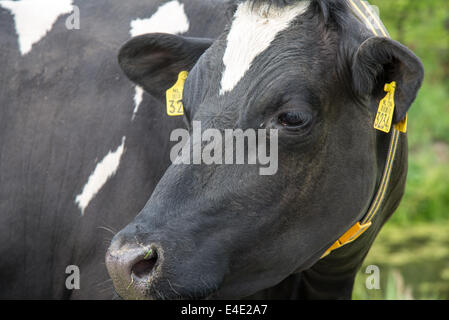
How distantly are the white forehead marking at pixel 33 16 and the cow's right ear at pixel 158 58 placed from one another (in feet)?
1.99

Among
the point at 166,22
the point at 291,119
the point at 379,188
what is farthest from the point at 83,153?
the point at 379,188

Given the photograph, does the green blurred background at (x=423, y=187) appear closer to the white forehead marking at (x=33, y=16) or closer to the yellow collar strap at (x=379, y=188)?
the yellow collar strap at (x=379, y=188)

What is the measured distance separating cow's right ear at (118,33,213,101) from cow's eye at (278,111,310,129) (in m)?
0.73

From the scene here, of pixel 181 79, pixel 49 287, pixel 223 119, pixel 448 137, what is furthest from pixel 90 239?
pixel 448 137

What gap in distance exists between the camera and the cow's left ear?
223cm

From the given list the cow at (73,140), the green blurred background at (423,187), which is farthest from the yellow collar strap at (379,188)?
the green blurred background at (423,187)

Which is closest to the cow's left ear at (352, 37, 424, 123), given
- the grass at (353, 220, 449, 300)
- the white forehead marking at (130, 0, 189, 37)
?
the white forehead marking at (130, 0, 189, 37)

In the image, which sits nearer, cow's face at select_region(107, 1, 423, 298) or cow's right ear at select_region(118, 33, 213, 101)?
cow's face at select_region(107, 1, 423, 298)

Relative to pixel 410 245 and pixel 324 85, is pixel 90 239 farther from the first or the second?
pixel 410 245

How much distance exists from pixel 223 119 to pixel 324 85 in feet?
1.29

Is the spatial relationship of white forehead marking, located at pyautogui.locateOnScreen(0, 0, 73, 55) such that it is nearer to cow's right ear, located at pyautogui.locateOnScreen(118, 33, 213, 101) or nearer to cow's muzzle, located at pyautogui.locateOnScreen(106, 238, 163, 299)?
cow's right ear, located at pyautogui.locateOnScreen(118, 33, 213, 101)

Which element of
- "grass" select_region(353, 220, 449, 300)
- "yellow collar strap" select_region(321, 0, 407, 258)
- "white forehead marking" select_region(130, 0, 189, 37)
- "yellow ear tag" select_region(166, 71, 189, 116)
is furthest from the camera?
"grass" select_region(353, 220, 449, 300)

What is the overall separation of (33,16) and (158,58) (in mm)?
786

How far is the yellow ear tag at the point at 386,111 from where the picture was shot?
2.35 metres
